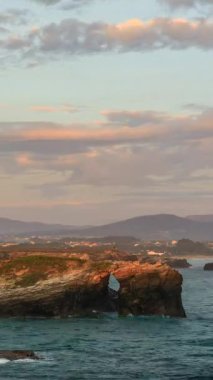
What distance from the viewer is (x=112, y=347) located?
2133 inches

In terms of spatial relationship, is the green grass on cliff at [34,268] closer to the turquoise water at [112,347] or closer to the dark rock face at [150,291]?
the turquoise water at [112,347]

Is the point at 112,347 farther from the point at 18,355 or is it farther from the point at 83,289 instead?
the point at 83,289

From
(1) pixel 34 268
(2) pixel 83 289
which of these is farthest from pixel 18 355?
(1) pixel 34 268

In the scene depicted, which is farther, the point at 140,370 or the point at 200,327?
the point at 200,327

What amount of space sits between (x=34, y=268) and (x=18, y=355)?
2402 centimetres

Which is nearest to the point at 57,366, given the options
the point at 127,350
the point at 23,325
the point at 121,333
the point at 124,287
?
the point at 127,350

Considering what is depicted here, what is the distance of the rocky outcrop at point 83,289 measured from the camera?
68.9 meters

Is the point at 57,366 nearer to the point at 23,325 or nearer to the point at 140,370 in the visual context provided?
the point at 140,370

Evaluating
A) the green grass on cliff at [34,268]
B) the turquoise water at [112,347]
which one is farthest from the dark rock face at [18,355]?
the green grass on cliff at [34,268]

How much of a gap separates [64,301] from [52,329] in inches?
290

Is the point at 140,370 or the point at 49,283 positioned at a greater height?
the point at 49,283

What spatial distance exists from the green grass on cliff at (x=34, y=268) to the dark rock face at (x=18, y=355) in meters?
20.8

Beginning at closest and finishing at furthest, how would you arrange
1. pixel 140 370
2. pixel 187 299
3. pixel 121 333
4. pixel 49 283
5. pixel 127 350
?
pixel 140 370 → pixel 127 350 → pixel 121 333 → pixel 49 283 → pixel 187 299

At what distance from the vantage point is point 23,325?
6506 cm
